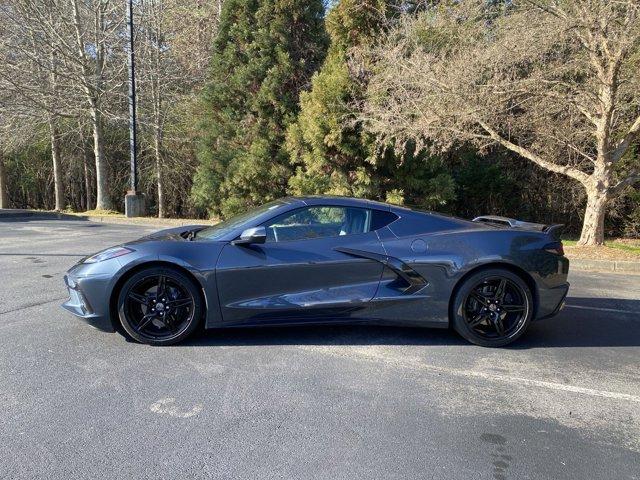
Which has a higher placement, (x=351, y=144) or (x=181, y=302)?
(x=351, y=144)

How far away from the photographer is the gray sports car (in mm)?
4145

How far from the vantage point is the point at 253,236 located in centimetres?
411

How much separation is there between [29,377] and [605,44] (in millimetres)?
9890

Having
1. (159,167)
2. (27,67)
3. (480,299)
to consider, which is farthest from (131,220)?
(480,299)

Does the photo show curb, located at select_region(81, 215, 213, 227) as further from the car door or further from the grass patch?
the car door

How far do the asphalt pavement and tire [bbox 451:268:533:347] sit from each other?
0.13 m

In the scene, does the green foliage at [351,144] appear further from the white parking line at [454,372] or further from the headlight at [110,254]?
the headlight at [110,254]

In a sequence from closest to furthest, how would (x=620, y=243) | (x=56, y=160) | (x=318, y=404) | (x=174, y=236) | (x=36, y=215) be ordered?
(x=318, y=404) < (x=174, y=236) < (x=620, y=243) < (x=36, y=215) < (x=56, y=160)

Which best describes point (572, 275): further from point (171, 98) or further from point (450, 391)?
point (171, 98)

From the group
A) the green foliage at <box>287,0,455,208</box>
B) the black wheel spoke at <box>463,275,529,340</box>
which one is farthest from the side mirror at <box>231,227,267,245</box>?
the green foliage at <box>287,0,455,208</box>

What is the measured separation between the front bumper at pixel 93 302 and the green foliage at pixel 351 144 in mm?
8858

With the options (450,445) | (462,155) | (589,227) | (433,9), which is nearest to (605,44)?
(589,227)

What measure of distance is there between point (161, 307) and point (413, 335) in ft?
7.55

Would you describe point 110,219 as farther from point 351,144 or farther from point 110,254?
point 110,254
